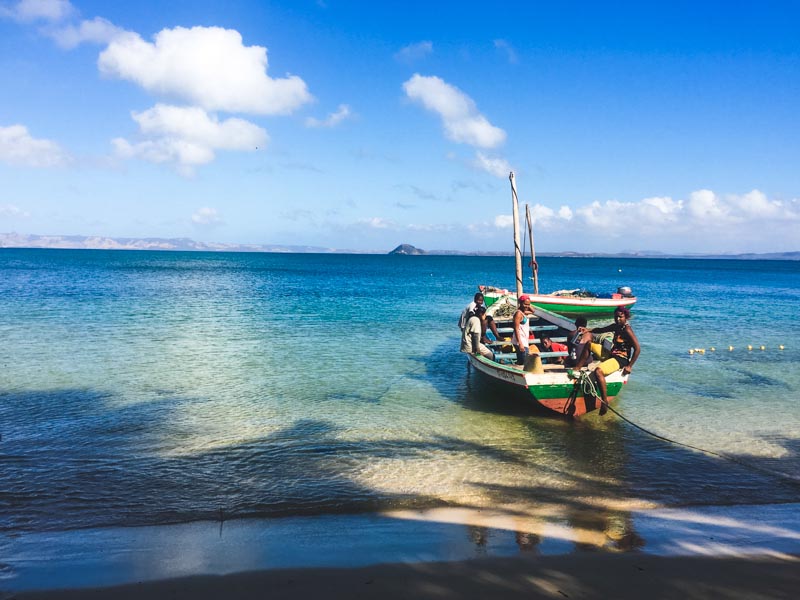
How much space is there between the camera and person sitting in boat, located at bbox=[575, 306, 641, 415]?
1228 centimetres

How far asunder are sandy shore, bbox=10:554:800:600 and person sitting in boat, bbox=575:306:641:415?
19.2ft

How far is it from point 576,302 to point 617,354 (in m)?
16.4

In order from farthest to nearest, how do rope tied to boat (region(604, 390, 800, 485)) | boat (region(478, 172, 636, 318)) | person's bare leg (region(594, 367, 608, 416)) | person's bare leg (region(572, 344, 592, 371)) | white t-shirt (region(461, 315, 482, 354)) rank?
boat (region(478, 172, 636, 318)) < white t-shirt (region(461, 315, 482, 354)) < person's bare leg (region(572, 344, 592, 371)) < person's bare leg (region(594, 367, 608, 416)) < rope tied to boat (region(604, 390, 800, 485))

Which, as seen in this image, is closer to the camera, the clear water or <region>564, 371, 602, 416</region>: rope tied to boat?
the clear water

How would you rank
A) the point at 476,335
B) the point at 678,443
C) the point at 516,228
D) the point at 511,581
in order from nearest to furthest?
the point at 511,581 → the point at 678,443 → the point at 476,335 → the point at 516,228

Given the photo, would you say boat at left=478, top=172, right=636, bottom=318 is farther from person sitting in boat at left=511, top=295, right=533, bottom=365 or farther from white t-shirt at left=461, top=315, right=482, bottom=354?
person sitting in boat at left=511, top=295, right=533, bottom=365

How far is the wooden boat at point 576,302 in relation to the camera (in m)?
28.1

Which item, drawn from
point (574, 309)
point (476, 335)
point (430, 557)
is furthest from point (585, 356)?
point (574, 309)

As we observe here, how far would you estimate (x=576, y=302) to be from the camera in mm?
28781

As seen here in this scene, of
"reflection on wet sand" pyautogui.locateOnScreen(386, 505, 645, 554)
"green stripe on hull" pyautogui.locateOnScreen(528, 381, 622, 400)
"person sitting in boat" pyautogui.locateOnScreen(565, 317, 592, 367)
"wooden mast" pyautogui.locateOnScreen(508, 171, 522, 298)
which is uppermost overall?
"wooden mast" pyautogui.locateOnScreen(508, 171, 522, 298)

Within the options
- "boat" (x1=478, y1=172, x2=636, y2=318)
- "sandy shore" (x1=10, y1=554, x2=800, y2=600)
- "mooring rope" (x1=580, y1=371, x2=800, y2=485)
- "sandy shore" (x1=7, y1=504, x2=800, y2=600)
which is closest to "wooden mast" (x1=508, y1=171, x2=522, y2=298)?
"boat" (x1=478, y1=172, x2=636, y2=318)

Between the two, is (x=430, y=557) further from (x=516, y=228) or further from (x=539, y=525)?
(x=516, y=228)

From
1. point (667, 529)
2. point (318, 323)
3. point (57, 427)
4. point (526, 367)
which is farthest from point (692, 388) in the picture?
point (318, 323)

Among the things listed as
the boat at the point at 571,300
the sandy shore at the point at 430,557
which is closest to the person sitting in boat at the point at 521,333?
the sandy shore at the point at 430,557
